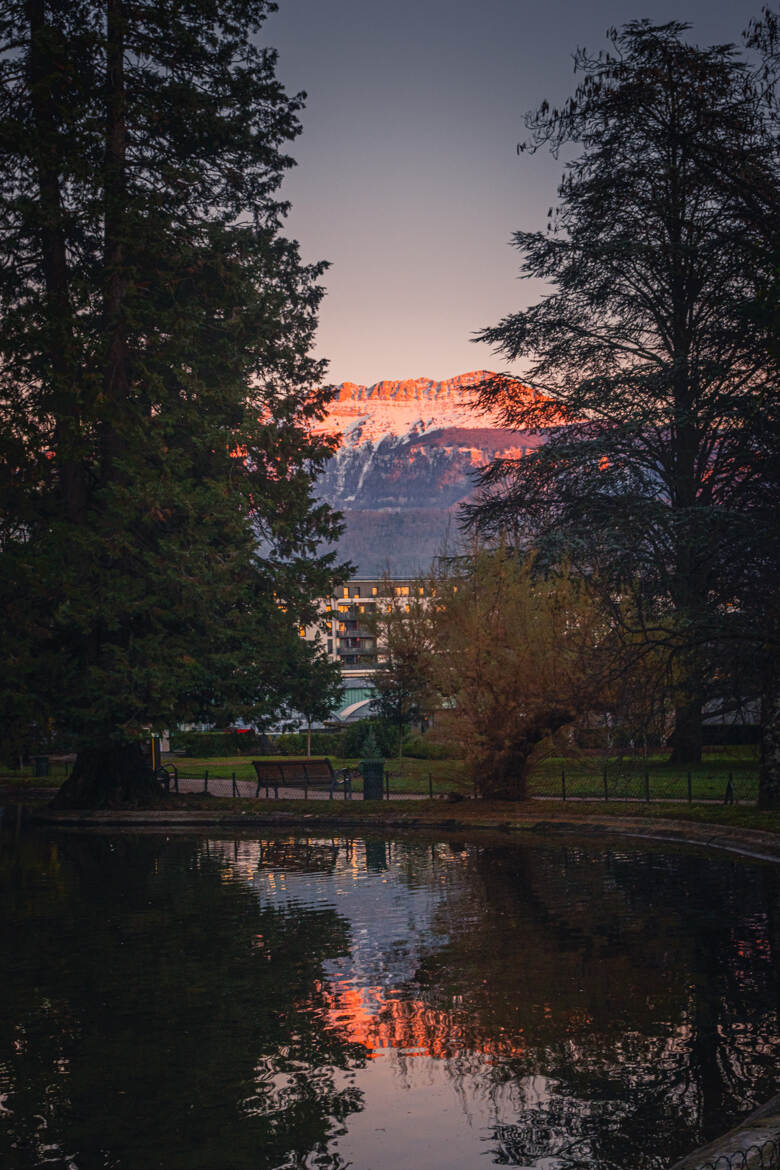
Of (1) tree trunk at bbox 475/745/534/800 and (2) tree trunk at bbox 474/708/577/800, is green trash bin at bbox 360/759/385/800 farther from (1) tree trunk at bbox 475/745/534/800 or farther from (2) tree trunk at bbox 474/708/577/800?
(1) tree trunk at bbox 475/745/534/800

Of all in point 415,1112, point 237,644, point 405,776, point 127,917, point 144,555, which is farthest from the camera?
point 405,776

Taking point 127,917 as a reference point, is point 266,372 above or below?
above

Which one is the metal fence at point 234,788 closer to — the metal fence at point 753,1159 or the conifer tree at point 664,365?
the conifer tree at point 664,365

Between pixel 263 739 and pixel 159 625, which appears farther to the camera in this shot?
pixel 263 739

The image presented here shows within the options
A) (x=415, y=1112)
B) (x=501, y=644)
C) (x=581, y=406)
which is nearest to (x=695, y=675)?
(x=501, y=644)

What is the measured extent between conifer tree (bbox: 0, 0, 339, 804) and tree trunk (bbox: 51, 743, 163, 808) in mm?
59

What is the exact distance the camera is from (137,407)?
94.8 ft

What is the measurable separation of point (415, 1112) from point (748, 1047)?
2.66 meters

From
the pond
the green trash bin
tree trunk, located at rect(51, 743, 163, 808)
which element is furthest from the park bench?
the pond

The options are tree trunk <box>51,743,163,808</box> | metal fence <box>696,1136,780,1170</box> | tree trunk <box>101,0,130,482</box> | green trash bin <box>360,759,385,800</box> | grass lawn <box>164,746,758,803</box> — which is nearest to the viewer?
metal fence <box>696,1136,780,1170</box>

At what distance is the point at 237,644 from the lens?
30.4 m

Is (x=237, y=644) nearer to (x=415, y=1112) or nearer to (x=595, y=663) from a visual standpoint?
(x=595, y=663)

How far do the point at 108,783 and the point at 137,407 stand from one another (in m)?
9.66

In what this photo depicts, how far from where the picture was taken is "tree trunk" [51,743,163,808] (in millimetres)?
29656
